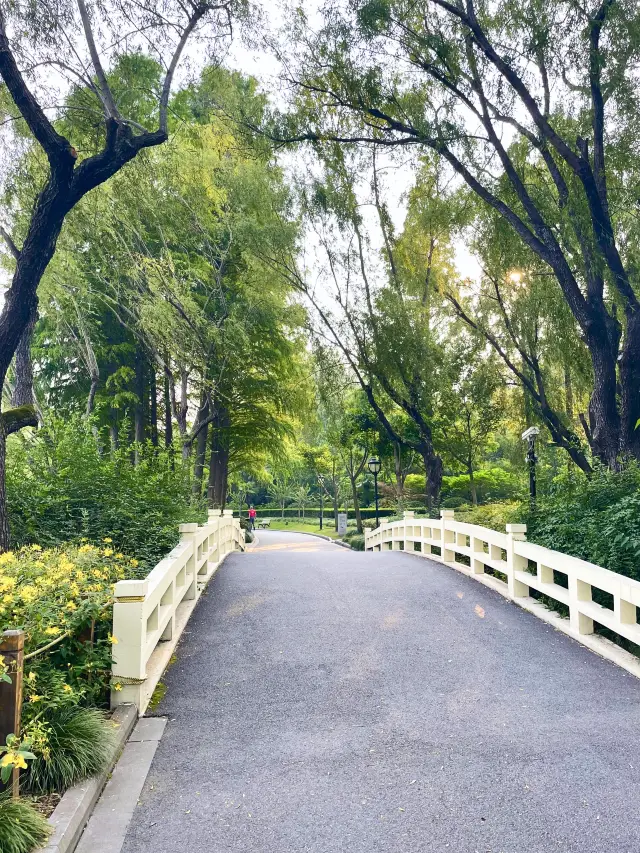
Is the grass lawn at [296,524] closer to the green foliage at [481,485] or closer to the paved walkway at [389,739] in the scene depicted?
the green foliage at [481,485]

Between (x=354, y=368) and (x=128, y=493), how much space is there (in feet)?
34.9

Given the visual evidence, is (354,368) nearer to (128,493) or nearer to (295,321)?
(295,321)

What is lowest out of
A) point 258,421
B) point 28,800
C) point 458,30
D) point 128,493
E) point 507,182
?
point 28,800

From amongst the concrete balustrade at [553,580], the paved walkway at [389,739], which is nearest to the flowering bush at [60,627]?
the paved walkway at [389,739]

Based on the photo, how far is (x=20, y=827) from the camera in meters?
2.37

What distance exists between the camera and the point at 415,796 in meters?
3.07

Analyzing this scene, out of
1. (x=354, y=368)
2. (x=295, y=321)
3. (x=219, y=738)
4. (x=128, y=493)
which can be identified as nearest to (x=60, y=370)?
(x=295, y=321)

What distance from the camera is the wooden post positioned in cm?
260

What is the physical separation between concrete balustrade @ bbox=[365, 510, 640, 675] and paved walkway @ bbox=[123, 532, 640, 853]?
0.88ft

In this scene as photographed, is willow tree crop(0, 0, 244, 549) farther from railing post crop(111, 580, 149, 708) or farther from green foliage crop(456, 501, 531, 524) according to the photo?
green foliage crop(456, 501, 531, 524)

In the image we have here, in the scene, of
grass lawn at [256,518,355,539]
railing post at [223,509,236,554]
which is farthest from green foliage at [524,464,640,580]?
grass lawn at [256,518,355,539]

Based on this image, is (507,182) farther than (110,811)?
Yes

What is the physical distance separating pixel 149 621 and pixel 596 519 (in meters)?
4.77

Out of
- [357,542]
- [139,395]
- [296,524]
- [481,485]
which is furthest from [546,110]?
[296,524]
